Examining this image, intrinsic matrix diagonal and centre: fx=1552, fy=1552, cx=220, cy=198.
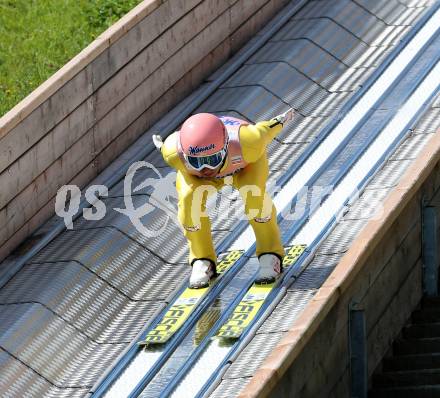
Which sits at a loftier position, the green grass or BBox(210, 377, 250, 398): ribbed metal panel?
the green grass

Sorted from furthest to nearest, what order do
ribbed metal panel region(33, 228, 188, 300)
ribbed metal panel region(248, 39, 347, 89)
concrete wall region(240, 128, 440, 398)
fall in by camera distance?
ribbed metal panel region(248, 39, 347, 89), ribbed metal panel region(33, 228, 188, 300), concrete wall region(240, 128, 440, 398)

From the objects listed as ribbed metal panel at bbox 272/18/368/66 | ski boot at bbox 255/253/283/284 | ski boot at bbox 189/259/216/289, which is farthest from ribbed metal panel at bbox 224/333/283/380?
ribbed metal panel at bbox 272/18/368/66

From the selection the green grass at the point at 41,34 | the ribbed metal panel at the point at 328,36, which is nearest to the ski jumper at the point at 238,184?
the green grass at the point at 41,34

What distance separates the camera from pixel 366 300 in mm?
11836

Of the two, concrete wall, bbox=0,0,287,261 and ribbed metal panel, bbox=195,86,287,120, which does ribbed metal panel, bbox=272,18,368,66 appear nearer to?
concrete wall, bbox=0,0,287,261

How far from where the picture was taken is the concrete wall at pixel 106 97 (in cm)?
1273

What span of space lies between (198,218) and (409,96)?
13.8 feet

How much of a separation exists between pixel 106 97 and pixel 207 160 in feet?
9.86

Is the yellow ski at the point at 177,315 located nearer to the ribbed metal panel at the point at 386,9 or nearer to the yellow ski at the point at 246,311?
the yellow ski at the point at 246,311

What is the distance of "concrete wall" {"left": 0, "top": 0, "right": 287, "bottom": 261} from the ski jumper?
5.36ft

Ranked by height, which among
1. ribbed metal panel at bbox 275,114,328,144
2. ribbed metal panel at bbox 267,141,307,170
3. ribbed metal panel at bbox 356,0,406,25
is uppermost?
ribbed metal panel at bbox 267,141,307,170

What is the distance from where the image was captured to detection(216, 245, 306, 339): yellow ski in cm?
1123

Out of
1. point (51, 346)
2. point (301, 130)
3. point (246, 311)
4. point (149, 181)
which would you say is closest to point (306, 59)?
point (301, 130)

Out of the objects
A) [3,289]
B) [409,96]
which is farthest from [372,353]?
[409,96]
